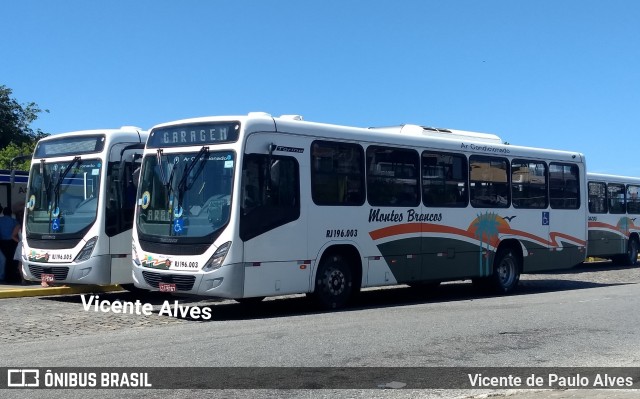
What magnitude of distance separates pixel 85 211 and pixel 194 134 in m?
3.12

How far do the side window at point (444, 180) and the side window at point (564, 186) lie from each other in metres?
3.50

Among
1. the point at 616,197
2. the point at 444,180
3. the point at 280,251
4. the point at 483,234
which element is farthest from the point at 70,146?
the point at 616,197

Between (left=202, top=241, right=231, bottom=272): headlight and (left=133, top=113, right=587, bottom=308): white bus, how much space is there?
0.02m

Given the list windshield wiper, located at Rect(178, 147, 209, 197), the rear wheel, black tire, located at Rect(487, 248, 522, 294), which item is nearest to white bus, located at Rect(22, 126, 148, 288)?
windshield wiper, located at Rect(178, 147, 209, 197)

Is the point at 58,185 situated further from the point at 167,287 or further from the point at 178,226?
the point at 167,287

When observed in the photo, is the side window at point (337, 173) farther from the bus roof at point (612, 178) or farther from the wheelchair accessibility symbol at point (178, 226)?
the bus roof at point (612, 178)

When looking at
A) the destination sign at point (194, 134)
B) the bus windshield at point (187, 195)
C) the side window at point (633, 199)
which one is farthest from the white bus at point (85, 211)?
the side window at point (633, 199)

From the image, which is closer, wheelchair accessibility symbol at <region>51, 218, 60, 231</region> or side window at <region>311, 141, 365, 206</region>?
side window at <region>311, 141, 365, 206</region>

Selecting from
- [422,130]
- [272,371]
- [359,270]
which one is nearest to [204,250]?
[359,270]

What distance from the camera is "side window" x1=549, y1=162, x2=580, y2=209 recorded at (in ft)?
66.0

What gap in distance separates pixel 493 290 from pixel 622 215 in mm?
13531

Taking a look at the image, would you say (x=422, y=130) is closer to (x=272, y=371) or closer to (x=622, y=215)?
(x=272, y=371)

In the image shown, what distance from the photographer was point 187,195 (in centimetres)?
1335

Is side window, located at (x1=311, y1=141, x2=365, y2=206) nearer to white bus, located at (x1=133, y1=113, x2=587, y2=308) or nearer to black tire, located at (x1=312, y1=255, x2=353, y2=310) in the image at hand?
white bus, located at (x1=133, y1=113, x2=587, y2=308)
